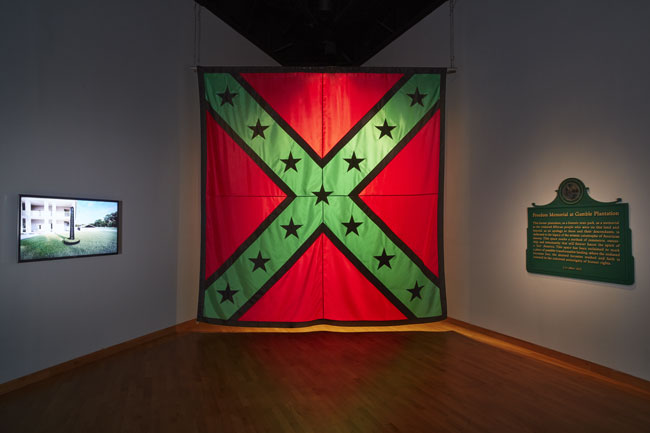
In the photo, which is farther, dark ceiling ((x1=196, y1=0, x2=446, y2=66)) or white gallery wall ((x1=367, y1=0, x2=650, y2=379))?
dark ceiling ((x1=196, y1=0, x2=446, y2=66))

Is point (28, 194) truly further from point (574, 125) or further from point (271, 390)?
point (574, 125)

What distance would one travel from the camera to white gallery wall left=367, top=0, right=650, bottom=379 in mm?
2666

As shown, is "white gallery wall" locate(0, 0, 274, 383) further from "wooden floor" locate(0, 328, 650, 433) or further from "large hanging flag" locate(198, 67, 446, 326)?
"large hanging flag" locate(198, 67, 446, 326)

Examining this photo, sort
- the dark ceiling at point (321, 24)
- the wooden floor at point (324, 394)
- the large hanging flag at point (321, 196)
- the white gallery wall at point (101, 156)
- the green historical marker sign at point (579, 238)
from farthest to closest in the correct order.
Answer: the dark ceiling at point (321, 24), the large hanging flag at point (321, 196), the green historical marker sign at point (579, 238), the white gallery wall at point (101, 156), the wooden floor at point (324, 394)

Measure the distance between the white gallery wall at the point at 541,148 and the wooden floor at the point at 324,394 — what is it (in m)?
0.47

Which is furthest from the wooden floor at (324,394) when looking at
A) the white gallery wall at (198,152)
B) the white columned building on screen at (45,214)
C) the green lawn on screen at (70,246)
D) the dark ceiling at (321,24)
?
the dark ceiling at (321,24)

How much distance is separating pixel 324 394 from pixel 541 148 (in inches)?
115

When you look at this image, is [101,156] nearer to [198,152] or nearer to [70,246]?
[70,246]

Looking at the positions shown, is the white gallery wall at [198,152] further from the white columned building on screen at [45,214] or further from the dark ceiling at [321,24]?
the dark ceiling at [321,24]

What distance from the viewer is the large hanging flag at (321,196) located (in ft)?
11.9

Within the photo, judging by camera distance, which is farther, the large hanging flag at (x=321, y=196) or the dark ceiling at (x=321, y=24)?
the dark ceiling at (x=321, y=24)

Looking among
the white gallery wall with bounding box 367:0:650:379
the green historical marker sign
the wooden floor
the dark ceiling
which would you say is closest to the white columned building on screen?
the wooden floor

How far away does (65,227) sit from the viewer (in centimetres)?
290

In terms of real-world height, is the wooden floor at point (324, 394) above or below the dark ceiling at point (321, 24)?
below
